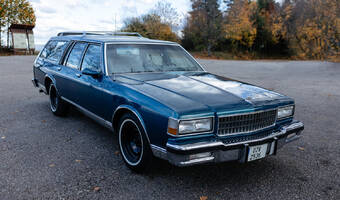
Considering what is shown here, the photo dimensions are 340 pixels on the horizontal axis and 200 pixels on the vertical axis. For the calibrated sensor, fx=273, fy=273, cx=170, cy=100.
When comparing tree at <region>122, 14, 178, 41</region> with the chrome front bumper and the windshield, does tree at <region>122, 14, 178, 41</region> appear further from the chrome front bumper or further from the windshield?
the chrome front bumper

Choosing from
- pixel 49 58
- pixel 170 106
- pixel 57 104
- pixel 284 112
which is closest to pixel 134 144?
pixel 170 106

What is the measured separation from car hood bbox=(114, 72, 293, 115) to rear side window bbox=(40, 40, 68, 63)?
230 centimetres

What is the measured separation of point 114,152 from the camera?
3973mm

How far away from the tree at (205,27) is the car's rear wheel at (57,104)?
94.0ft

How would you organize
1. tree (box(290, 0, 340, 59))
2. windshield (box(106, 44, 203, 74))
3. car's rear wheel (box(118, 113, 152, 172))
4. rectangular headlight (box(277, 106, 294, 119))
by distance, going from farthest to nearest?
tree (box(290, 0, 340, 59)) → windshield (box(106, 44, 203, 74)) → rectangular headlight (box(277, 106, 294, 119)) → car's rear wheel (box(118, 113, 152, 172))

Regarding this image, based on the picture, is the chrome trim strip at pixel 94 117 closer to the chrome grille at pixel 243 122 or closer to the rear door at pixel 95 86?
the rear door at pixel 95 86

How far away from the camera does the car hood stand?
2.75 m

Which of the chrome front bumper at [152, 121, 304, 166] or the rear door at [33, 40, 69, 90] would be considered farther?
the rear door at [33, 40, 69, 90]

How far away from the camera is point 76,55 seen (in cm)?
479

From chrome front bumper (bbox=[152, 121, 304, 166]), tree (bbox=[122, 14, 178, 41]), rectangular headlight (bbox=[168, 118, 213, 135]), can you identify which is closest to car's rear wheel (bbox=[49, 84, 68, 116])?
chrome front bumper (bbox=[152, 121, 304, 166])

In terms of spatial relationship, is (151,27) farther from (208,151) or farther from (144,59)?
(208,151)

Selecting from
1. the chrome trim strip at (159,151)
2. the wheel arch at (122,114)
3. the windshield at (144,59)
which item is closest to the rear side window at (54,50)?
the windshield at (144,59)

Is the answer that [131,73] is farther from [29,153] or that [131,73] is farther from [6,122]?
[6,122]

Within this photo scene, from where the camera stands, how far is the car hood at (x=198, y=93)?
2.75 m
